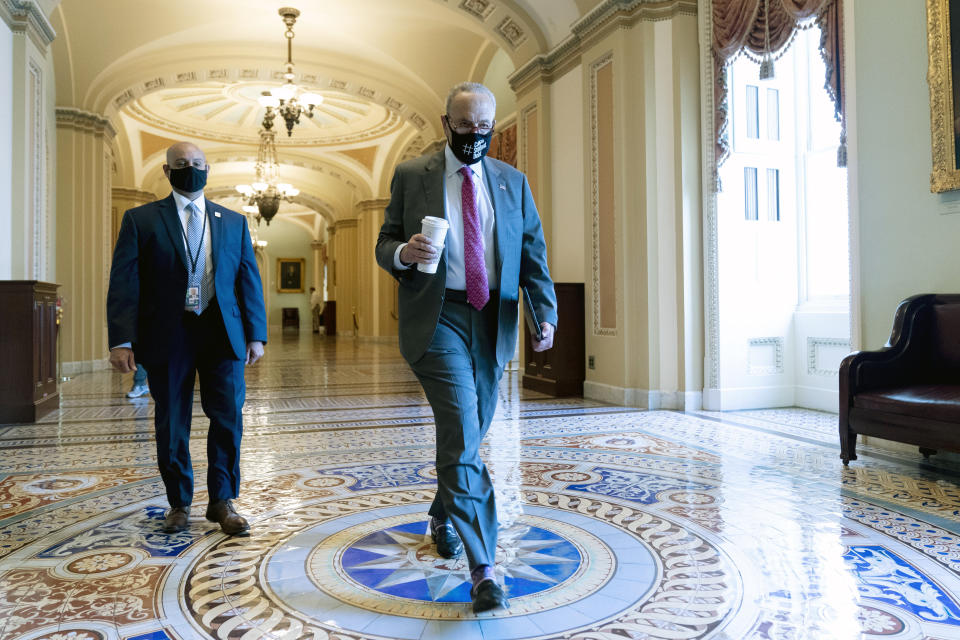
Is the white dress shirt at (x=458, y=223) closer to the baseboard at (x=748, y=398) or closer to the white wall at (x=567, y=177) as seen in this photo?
the baseboard at (x=748, y=398)

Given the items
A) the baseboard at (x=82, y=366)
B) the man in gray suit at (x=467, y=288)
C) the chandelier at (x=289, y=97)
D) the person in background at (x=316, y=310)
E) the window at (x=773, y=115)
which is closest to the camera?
the man in gray suit at (x=467, y=288)

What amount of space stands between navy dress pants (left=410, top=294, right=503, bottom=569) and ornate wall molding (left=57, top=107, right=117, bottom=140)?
33.2ft

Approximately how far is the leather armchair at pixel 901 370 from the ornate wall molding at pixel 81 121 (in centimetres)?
1054

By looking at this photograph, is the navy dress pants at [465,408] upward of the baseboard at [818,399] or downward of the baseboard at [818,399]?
upward

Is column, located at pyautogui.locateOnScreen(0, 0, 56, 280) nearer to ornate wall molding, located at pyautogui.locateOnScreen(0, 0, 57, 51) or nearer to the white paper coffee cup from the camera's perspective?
ornate wall molding, located at pyautogui.locateOnScreen(0, 0, 57, 51)

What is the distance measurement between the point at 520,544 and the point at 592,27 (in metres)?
5.51

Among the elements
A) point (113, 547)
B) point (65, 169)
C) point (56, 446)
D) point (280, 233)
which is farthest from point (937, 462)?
point (280, 233)

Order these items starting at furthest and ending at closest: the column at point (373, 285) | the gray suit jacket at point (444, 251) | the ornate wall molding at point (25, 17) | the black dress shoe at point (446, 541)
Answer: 1. the column at point (373, 285)
2. the ornate wall molding at point (25, 17)
3. the black dress shoe at point (446, 541)
4. the gray suit jacket at point (444, 251)

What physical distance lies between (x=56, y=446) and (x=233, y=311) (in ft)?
8.65

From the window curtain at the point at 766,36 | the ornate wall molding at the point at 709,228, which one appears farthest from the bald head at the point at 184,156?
the ornate wall molding at the point at 709,228

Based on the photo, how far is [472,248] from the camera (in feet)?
6.74

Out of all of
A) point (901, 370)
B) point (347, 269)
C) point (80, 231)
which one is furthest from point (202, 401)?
point (347, 269)

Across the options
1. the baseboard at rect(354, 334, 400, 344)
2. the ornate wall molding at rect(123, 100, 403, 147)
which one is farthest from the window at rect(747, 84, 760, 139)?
the baseboard at rect(354, 334, 400, 344)

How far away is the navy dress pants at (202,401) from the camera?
2508 millimetres
